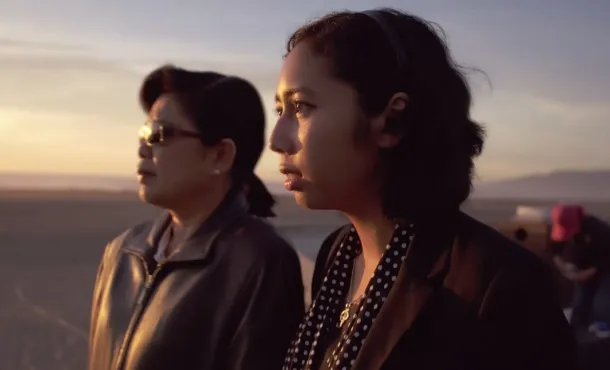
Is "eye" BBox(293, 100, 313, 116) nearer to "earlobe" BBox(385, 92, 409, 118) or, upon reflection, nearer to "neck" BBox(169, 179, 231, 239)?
"earlobe" BBox(385, 92, 409, 118)

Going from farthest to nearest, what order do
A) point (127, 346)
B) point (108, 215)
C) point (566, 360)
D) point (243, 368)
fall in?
point (108, 215)
point (127, 346)
point (243, 368)
point (566, 360)

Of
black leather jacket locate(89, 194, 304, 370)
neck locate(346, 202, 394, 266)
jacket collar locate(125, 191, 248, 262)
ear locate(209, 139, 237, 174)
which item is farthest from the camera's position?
ear locate(209, 139, 237, 174)

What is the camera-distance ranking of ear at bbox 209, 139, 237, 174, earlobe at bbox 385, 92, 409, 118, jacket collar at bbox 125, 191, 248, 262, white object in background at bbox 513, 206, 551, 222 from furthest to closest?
white object in background at bbox 513, 206, 551, 222
ear at bbox 209, 139, 237, 174
jacket collar at bbox 125, 191, 248, 262
earlobe at bbox 385, 92, 409, 118

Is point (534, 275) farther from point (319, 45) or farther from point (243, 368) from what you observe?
point (243, 368)

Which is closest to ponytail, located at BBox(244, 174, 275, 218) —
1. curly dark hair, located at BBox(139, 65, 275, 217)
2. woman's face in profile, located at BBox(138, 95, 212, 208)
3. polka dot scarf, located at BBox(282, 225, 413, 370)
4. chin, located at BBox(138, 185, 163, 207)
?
curly dark hair, located at BBox(139, 65, 275, 217)

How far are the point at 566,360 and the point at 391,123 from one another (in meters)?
0.50

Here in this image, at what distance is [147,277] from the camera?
2.27 metres

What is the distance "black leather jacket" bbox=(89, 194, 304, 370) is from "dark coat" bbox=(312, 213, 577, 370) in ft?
2.02

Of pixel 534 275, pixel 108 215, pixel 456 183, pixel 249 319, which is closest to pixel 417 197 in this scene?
pixel 456 183

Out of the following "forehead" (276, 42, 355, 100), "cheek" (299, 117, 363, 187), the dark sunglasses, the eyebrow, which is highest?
"forehead" (276, 42, 355, 100)

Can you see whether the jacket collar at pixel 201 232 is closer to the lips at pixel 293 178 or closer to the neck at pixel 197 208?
the neck at pixel 197 208

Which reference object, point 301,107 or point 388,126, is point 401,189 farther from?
point 301,107

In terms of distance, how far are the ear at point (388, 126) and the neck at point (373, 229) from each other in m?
0.14

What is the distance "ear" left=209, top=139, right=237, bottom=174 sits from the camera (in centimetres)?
232
